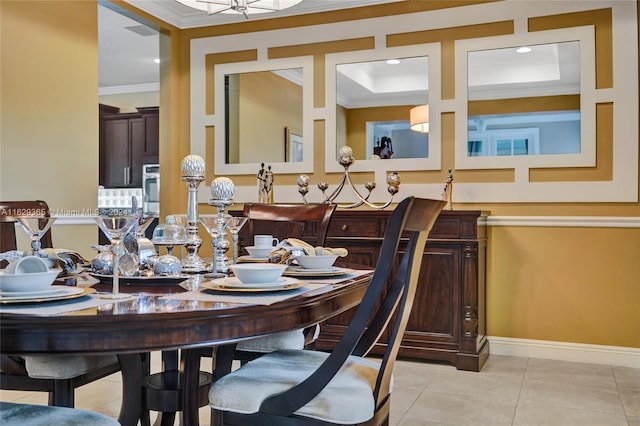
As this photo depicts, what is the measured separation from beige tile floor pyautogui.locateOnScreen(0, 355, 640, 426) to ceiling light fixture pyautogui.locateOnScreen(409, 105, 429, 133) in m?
1.54

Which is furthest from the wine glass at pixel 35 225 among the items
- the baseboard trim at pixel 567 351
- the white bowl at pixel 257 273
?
the baseboard trim at pixel 567 351

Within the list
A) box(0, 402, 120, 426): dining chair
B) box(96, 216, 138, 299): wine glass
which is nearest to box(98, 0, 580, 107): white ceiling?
box(96, 216, 138, 299): wine glass

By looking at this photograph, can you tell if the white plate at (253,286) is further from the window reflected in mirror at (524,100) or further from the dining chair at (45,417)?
the window reflected in mirror at (524,100)

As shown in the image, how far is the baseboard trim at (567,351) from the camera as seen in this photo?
10.9ft

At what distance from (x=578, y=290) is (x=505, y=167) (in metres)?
0.88

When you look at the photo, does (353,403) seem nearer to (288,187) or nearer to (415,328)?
(415,328)

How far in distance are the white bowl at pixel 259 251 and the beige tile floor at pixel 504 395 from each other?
2.90 feet

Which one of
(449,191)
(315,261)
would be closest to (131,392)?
(315,261)

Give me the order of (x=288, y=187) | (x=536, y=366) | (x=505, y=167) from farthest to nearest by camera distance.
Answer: (x=288, y=187) < (x=505, y=167) < (x=536, y=366)

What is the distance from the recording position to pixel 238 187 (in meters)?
4.30

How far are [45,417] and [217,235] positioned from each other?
0.74m

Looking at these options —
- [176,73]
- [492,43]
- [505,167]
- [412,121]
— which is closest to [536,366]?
[505,167]

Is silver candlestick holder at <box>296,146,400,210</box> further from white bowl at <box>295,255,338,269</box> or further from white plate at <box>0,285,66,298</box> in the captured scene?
white plate at <box>0,285,66,298</box>

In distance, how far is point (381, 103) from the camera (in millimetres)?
3828
